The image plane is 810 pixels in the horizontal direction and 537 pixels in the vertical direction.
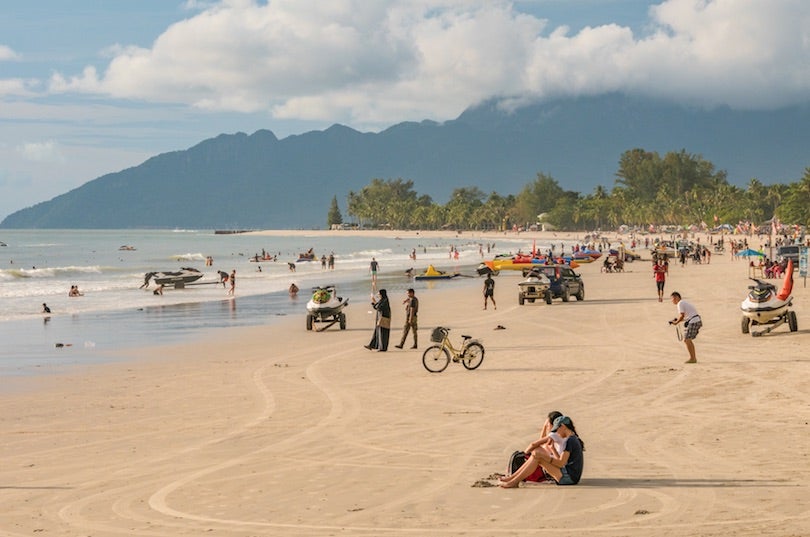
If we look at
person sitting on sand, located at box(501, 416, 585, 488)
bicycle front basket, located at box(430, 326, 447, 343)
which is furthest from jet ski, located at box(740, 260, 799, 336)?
person sitting on sand, located at box(501, 416, 585, 488)

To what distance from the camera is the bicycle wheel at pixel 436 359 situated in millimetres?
20750

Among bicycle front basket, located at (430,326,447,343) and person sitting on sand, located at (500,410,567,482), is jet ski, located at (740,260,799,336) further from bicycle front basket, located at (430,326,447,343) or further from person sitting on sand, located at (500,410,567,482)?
person sitting on sand, located at (500,410,567,482)

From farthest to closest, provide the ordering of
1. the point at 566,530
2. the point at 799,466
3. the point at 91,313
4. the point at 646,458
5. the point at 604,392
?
the point at 91,313 < the point at 604,392 < the point at 646,458 < the point at 799,466 < the point at 566,530

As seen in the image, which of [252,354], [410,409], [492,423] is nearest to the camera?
[492,423]

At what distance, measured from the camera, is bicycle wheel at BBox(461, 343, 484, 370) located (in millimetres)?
21062

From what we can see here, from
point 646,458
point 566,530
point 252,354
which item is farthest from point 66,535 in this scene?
point 252,354

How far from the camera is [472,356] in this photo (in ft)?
69.3

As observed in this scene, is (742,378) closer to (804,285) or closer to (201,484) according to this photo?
(201,484)

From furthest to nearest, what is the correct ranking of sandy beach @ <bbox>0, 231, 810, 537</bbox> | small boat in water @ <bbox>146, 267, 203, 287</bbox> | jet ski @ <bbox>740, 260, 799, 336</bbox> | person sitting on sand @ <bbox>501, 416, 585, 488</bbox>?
small boat in water @ <bbox>146, 267, 203, 287</bbox>, jet ski @ <bbox>740, 260, 799, 336</bbox>, person sitting on sand @ <bbox>501, 416, 585, 488</bbox>, sandy beach @ <bbox>0, 231, 810, 537</bbox>

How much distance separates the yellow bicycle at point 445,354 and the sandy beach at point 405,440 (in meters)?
0.37

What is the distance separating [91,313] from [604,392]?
27.7 m

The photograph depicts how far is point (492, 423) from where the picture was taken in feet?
48.9

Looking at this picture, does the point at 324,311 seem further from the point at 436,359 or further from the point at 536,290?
the point at 536,290

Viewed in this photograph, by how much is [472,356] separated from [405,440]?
755 centimetres
